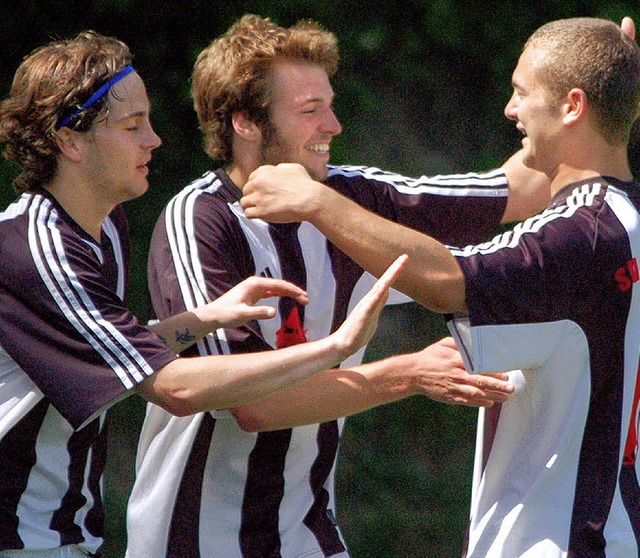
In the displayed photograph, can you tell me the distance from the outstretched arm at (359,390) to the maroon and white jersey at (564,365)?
0.17m

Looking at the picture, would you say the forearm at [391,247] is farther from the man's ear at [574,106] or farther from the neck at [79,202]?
the neck at [79,202]

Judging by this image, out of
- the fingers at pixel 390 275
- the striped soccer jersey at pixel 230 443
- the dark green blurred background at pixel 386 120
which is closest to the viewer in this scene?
the fingers at pixel 390 275

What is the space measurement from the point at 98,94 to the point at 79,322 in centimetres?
63

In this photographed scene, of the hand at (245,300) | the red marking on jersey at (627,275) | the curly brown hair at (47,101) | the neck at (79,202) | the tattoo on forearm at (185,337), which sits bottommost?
the tattoo on forearm at (185,337)

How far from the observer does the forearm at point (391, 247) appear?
278 centimetres

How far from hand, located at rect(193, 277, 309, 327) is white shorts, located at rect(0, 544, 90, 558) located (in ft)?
2.06

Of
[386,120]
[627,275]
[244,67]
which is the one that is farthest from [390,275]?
[386,120]

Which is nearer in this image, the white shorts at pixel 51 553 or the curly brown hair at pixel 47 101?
the white shorts at pixel 51 553

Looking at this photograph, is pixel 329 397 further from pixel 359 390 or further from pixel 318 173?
pixel 318 173

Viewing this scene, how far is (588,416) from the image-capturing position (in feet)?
9.63

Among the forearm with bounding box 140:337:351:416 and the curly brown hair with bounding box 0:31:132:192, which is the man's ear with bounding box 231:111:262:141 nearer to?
the curly brown hair with bounding box 0:31:132:192

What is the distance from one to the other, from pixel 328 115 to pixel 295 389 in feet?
2.86

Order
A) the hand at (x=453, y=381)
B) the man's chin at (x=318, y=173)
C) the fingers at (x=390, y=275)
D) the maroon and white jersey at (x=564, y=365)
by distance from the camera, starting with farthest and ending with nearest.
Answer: the man's chin at (x=318, y=173)
the hand at (x=453, y=381)
the maroon and white jersey at (x=564, y=365)
the fingers at (x=390, y=275)

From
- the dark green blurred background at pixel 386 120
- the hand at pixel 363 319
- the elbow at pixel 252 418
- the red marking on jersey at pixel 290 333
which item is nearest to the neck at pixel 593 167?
the hand at pixel 363 319
